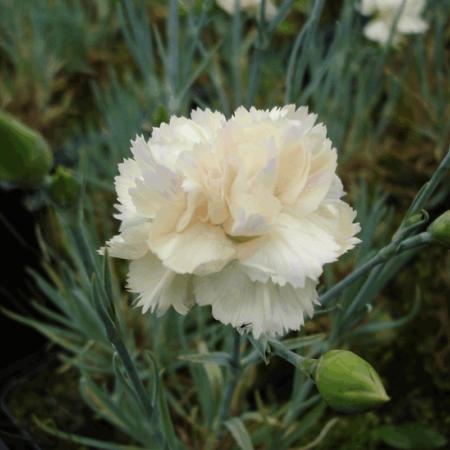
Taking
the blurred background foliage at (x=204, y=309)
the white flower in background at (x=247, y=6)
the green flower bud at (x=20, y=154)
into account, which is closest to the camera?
the green flower bud at (x=20, y=154)

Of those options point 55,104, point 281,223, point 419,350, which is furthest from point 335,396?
point 55,104

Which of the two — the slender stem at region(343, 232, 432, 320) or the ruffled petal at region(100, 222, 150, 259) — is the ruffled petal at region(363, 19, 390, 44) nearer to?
the slender stem at region(343, 232, 432, 320)

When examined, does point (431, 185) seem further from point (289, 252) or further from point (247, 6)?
point (247, 6)

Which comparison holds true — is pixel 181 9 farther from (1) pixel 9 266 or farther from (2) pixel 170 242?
(1) pixel 9 266

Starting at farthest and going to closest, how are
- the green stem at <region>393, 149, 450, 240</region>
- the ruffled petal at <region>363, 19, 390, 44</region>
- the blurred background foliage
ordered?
the ruffled petal at <region>363, 19, 390, 44</region> < the blurred background foliage < the green stem at <region>393, 149, 450, 240</region>

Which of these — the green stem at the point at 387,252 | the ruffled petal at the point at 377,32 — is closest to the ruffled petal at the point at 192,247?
the green stem at the point at 387,252

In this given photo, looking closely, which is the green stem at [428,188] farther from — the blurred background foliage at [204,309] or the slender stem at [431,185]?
the blurred background foliage at [204,309]

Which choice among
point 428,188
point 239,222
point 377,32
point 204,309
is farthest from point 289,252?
point 377,32

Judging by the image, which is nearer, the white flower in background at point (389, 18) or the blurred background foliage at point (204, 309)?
the blurred background foliage at point (204, 309)

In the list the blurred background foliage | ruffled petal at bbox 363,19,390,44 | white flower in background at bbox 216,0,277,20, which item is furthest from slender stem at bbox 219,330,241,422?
ruffled petal at bbox 363,19,390,44
